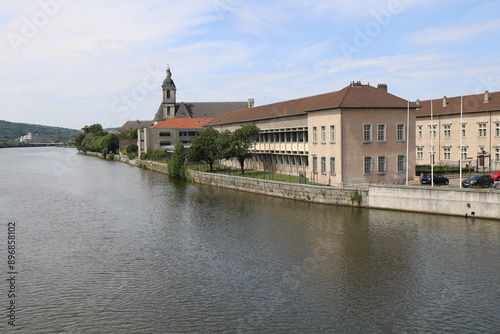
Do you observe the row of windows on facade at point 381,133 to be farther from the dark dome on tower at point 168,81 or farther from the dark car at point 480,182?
the dark dome on tower at point 168,81

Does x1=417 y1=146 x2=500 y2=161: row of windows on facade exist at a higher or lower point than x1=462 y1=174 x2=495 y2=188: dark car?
higher

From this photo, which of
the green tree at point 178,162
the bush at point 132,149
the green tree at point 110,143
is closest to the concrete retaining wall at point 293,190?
the green tree at point 178,162

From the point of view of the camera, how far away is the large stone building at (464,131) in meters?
59.3

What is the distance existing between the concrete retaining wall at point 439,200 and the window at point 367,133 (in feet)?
24.9

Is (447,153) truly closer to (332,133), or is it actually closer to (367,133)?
(367,133)

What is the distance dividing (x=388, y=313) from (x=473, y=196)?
67.7ft

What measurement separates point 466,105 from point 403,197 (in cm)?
3307

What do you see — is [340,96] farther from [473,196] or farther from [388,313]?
[388,313]

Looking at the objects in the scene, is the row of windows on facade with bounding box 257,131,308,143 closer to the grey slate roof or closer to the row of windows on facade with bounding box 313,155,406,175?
the row of windows on facade with bounding box 313,155,406,175

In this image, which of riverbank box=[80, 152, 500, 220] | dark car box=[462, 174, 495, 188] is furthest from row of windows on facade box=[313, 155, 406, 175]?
dark car box=[462, 174, 495, 188]

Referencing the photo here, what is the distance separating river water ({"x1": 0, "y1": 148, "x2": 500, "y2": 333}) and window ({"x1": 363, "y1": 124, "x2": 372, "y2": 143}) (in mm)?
9264

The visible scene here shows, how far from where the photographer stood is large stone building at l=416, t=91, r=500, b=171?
5934 centimetres

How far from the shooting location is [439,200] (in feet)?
123

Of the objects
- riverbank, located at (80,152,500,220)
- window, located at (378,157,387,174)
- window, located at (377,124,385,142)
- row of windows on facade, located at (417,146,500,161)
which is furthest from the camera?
row of windows on facade, located at (417,146,500,161)
